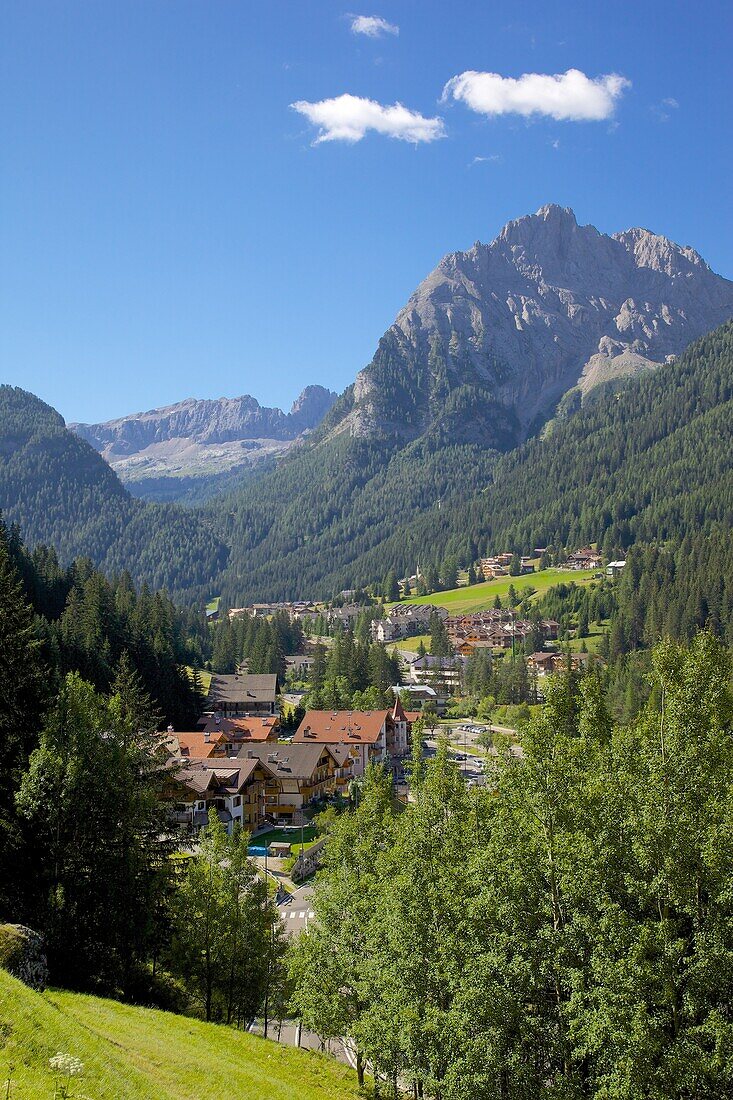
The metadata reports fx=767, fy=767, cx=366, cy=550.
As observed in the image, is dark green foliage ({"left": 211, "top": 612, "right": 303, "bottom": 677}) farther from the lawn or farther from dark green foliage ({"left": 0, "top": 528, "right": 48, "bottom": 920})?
dark green foliage ({"left": 0, "top": 528, "right": 48, "bottom": 920})

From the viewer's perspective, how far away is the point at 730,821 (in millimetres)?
23438

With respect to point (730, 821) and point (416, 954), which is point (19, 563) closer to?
point (416, 954)

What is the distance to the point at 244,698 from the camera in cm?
11081

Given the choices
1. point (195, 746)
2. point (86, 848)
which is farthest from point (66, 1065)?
point (195, 746)

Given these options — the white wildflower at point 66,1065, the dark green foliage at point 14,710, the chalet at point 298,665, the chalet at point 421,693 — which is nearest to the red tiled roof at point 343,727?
the chalet at point 421,693

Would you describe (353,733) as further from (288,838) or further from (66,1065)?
(66,1065)

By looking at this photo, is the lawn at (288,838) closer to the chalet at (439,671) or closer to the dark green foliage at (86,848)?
the dark green foliage at (86,848)

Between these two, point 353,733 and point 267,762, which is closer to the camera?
point 267,762

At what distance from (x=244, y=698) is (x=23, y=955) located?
300ft

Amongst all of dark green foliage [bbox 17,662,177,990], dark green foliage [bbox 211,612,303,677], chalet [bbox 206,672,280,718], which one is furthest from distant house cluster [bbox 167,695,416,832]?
dark green foliage [bbox 211,612,303,677]

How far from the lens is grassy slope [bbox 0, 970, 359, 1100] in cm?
1448

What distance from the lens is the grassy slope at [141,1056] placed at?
14.5m

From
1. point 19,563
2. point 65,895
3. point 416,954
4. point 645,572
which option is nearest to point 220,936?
point 65,895

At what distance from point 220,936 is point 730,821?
20.9 m
